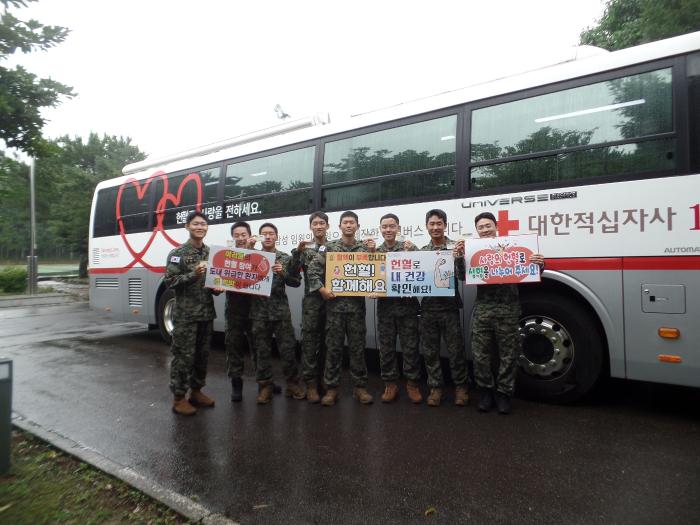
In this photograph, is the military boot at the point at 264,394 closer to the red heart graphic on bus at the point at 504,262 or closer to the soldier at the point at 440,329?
the soldier at the point at 440,329

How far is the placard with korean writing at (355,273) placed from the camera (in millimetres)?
4645

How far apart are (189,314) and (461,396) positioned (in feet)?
9.18

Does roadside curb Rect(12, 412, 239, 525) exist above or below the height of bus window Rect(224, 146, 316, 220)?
below

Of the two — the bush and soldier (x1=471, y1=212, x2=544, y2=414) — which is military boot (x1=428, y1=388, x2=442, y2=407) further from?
the bush

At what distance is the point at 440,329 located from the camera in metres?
4.69

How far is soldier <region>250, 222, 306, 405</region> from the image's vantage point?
15.8 ft

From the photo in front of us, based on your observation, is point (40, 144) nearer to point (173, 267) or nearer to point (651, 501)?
point (173, 267)

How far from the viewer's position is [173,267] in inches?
177

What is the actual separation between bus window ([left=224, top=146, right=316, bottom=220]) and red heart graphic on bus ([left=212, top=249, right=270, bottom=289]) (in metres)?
1.72

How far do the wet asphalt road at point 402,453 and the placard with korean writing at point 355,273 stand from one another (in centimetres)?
117

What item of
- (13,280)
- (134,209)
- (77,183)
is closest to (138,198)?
(134,209)

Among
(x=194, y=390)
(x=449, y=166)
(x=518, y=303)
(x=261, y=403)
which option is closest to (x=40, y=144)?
(x=194, y=390)

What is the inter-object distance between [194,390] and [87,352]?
4294 mm

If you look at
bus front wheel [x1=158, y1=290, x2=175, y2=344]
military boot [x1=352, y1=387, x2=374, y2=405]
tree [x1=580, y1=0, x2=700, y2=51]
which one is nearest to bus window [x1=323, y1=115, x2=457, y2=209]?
military boot [x1=352, y1=387, x2=374, y2=405]
